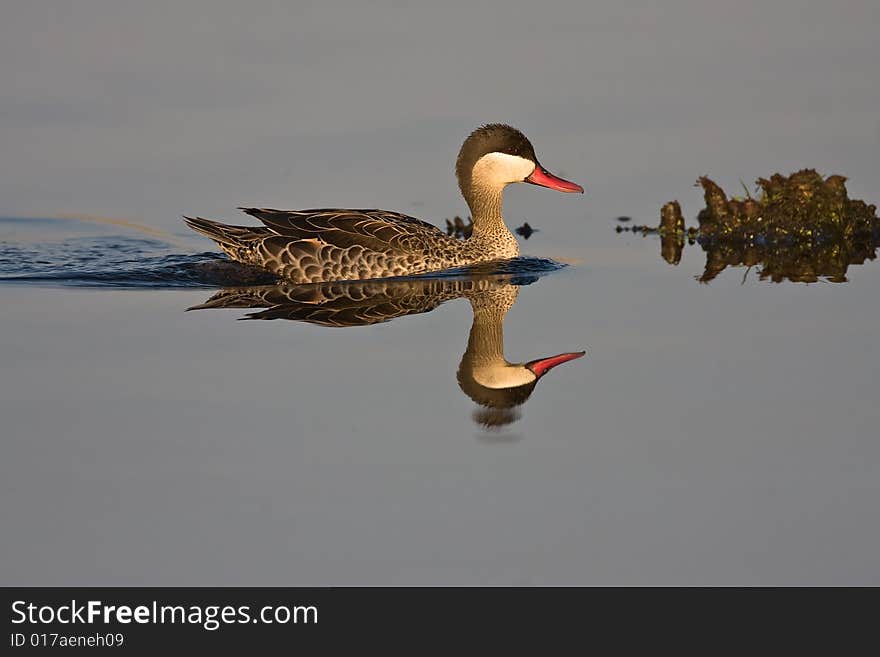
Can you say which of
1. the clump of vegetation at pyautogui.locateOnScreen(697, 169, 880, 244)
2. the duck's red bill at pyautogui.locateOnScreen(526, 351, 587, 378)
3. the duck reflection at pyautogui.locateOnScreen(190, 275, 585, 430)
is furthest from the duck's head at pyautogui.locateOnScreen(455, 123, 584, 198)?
the duck's red bill at pyautogui.locateOnScreen(526, 351, 587, 378)

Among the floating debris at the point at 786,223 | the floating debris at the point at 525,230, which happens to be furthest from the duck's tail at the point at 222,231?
the floating debris at the point at 786,223

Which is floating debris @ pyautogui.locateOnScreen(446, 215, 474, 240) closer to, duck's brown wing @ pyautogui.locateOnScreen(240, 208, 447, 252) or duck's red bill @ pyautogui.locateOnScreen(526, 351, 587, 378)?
duck's brown wing @ pyautogui.locateOnScreen(240, 208, 447, 252)

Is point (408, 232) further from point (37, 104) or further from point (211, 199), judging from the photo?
point (37, 104)

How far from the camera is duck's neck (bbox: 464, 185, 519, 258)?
14.7 m

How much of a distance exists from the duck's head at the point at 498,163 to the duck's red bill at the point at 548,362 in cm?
Result: 388

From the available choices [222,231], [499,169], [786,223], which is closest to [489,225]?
[499,169]

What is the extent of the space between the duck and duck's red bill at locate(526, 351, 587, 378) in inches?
132

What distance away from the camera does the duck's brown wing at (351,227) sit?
1411 centimetres

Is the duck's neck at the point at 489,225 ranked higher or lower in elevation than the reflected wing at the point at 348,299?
higher

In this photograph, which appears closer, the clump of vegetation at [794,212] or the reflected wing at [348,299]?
the reflected wing at [348,299]

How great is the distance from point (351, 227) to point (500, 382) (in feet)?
13.0

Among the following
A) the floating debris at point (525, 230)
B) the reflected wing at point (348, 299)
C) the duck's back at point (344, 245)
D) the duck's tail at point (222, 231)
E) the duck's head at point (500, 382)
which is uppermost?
the floating debris at point (525, 230)

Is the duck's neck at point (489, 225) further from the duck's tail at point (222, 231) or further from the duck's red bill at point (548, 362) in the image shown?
the duck's red bill at point (548, 362)

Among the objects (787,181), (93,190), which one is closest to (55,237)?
(93,190)
